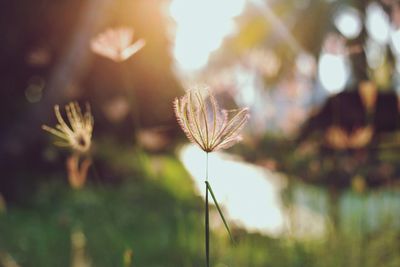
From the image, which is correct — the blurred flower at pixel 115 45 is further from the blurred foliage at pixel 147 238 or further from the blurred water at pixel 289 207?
the blurred water at pixel 289 207

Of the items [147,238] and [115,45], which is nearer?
[115,45]

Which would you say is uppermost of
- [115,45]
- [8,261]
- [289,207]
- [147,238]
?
[115,45]

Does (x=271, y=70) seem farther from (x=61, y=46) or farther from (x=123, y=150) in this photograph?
(x=123, y=150)

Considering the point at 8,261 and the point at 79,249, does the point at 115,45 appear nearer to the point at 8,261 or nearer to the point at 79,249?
the point at 79,249

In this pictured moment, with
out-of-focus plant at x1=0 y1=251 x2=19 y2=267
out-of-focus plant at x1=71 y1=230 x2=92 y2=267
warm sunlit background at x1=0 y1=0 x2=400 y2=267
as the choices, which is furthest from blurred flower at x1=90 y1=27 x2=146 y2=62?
out-of-focus plant at x1=0 y1=251 x2=19 y2=267

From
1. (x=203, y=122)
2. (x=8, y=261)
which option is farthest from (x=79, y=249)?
(x=203, y=122)

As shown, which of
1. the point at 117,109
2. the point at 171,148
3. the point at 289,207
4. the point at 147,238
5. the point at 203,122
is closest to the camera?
the point at 203,122
